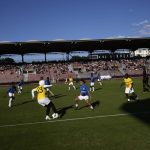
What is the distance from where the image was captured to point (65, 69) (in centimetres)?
6469

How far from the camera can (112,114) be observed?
15.8m

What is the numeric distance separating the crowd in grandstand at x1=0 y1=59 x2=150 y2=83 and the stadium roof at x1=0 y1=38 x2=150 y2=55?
3499 millimetres

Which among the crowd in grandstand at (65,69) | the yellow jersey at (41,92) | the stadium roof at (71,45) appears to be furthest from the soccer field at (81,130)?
the crowd in grandstand at (65,69)

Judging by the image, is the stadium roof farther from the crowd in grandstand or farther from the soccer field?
the soccer field

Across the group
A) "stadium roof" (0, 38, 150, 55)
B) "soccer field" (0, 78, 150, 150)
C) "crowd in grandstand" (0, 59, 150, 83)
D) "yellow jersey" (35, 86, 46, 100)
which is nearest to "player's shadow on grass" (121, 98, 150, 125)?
"soccer field" (0, 78, 150, 150)

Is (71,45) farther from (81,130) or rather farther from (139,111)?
(81,130)

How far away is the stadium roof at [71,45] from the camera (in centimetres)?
5816

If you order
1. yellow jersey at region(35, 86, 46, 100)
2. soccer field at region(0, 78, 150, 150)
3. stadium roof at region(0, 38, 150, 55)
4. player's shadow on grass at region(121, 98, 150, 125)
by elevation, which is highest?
stadium roof at region(0, 38, 150, 55)

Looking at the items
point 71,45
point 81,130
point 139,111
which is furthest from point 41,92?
point 71,45

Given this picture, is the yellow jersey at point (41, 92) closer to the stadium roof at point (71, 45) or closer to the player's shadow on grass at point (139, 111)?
the player's shadow on grass at point (139, 111)

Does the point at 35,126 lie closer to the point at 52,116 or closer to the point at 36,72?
the point at 52,116

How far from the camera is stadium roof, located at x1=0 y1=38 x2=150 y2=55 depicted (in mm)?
58156

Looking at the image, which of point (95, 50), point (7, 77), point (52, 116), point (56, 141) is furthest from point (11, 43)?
point (56, 141)

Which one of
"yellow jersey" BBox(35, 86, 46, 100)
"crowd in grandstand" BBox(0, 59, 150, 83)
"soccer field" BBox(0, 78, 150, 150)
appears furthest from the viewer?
"crowd in grandstand" BBox(0, 59, 150, 83)
